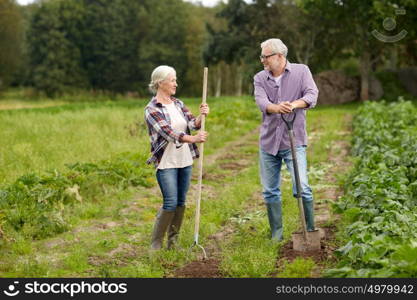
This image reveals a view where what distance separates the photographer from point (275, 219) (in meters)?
6.91

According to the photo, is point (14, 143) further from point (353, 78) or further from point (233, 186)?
point (353, 78)

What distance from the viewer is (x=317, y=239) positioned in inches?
258

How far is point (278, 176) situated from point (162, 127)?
1.35 meters

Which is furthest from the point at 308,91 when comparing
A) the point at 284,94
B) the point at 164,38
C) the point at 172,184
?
the point at 164,38

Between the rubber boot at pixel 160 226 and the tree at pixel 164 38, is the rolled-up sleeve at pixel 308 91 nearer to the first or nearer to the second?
the rubber boot at pixel 160 226

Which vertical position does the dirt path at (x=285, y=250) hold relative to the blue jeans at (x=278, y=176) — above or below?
below

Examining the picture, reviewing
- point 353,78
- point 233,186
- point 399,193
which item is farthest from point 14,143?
point 353,78

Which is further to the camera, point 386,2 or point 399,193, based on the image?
point 386,2

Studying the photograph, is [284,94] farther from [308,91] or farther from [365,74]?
[365,74]

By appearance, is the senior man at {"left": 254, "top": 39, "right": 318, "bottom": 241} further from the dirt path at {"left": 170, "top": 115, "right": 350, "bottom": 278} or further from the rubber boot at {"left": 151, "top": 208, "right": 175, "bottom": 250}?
the rubber boot at {"left": 151, "top": 208, "right": 175, "bottom": 250}

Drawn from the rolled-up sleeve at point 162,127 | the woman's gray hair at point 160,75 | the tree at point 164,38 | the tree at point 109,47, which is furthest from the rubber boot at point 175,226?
the tree at point 109,47

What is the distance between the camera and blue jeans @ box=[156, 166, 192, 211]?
6559 mm

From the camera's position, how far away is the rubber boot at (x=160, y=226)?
670 cm

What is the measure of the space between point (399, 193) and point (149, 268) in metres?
2.94
